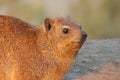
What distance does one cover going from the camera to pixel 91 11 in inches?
808

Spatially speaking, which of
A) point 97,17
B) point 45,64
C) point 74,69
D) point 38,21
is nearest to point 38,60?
point 45,64

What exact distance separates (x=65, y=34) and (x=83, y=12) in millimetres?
12778

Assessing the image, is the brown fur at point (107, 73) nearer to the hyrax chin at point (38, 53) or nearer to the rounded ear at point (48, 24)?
the hyrax chin at point (38, 53)

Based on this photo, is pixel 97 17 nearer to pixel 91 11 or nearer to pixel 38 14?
pixel 91 11

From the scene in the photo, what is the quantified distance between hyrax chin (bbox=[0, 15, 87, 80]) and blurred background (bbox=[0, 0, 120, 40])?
36.4ft

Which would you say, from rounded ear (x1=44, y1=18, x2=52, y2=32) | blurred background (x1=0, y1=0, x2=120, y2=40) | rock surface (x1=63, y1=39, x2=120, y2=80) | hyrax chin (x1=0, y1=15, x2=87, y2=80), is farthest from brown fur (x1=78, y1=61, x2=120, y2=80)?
blurred background (x1=0, y1=0, x2=120, y2=40)

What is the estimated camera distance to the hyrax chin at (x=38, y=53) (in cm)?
830

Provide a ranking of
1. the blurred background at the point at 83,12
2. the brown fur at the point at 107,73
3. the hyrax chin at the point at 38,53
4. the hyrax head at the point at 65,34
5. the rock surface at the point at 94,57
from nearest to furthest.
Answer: the hyrax head at the point at 65,34
the hyrax chin at the point at 38,53
the brown fur at the point at 107,73
the rock surface at the point at 94,57
the blurred background at the point at 83,12

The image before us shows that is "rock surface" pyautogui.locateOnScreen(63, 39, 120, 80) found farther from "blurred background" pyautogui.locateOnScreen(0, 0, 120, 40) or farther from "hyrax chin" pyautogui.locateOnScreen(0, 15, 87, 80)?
"blurred background" pyautogui.locateOnScreen(0, 0, 120, 40)

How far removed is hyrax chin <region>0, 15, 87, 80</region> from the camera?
327 inches

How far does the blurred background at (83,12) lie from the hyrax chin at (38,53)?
1109cm

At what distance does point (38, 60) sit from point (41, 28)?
0.43 metres

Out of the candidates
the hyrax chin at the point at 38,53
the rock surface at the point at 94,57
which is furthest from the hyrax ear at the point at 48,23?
the rock surface at the point at 94,57

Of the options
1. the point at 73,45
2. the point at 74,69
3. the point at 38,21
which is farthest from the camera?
the point at 38,21
